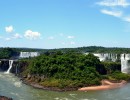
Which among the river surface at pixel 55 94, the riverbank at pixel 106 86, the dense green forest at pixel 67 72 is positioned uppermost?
the dense green forest at pixel 67 72

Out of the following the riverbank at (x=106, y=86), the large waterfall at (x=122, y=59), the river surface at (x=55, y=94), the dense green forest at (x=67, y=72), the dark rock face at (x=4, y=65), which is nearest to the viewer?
the river surface at (x=55, y=94)

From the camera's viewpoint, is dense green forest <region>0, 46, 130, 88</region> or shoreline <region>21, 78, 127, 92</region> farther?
dense green forest <region>0, 46, 130, 88</region>

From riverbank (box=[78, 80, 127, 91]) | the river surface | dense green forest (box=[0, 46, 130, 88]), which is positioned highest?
dense green forest (box=[0, 46, 130, 88])

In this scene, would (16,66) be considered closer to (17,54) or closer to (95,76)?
(95,76)

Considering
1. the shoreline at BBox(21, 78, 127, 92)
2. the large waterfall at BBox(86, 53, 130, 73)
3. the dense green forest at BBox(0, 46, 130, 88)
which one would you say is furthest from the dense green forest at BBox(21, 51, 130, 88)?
the large waterfall at BBox(86, 53, 130, 73)

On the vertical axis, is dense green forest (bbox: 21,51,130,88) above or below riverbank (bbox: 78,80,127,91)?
above

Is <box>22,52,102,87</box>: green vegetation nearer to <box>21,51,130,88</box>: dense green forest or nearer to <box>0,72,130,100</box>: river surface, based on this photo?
<box>21,51,130,88</box>: dense green forest

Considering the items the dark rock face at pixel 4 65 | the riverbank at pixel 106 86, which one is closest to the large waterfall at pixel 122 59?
the riverbank at pixel 106 86

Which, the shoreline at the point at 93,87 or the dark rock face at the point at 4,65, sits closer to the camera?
the shoreline at the point at 93,87

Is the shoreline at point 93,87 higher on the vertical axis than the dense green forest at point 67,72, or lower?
lower

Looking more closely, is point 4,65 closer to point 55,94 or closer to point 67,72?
point 67,72

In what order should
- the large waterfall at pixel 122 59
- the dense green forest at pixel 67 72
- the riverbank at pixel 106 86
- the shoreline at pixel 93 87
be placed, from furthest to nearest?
1. the large waterfall at pixel 122 59
2. the dense green forest at pixel 67 72
3. the riverbank at pixel 106 86
4. the shoreline at pixel 93 87

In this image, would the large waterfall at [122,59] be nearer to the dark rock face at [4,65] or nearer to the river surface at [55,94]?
the river surface at [55,94]
